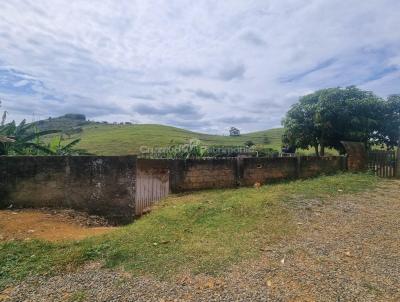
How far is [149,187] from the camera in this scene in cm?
826

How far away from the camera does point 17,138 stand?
31.8 feet

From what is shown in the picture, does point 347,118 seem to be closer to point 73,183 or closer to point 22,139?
point 73,183

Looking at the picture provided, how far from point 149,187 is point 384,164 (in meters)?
9.81

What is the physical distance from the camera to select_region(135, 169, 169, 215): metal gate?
25.9 ft

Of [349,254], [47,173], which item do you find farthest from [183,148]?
[349,254]

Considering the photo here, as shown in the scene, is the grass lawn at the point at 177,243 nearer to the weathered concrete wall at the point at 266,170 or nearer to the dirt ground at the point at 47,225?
the dirt ground at the point at 47,225

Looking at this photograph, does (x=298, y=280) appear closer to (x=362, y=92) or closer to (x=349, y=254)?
(x=349, y=254)

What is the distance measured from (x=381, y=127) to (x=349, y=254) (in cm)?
1248

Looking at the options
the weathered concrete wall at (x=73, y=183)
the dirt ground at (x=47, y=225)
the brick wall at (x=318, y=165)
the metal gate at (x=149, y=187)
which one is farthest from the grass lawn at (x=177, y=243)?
the brick wall at (x=318, y=165)

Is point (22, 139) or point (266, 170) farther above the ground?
point (22, 139)

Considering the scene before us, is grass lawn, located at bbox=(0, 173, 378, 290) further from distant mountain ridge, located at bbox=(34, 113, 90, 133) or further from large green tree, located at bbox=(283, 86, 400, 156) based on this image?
distant mountain ridge, located at bbox=(34, 113, 90, 133)

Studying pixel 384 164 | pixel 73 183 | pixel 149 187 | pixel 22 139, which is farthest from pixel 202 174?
pixel 384 164

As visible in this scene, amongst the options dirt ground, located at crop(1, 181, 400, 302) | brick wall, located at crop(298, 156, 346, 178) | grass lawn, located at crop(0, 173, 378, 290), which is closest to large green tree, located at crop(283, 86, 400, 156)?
brick wall, located at crop(298, 156, 346, 178)

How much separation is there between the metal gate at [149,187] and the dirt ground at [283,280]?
3.67m
